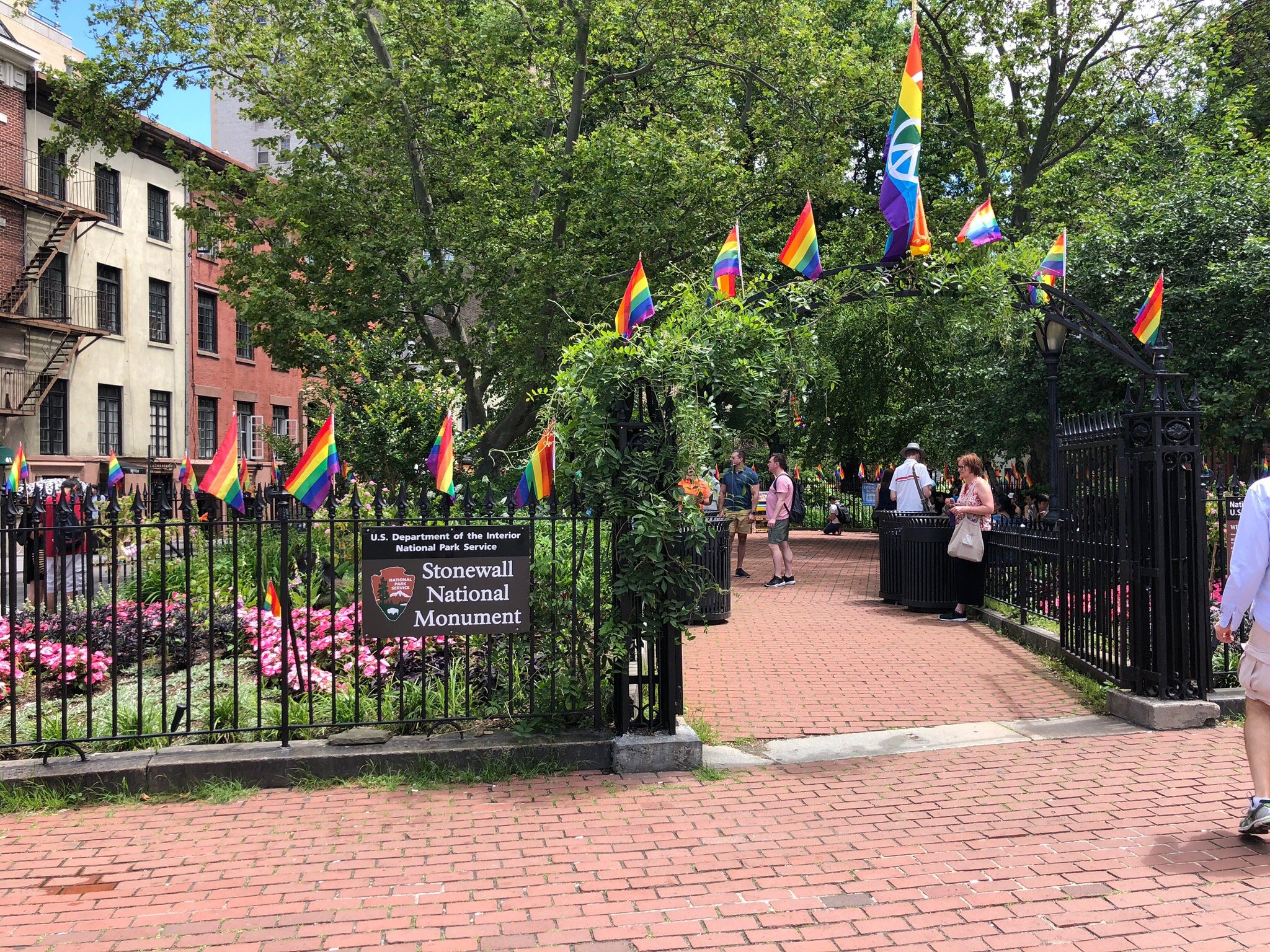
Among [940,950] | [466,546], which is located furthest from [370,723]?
[940,950]

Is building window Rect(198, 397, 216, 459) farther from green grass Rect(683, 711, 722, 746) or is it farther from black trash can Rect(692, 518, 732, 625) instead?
green grass Rect(683, 711, 722, 746)

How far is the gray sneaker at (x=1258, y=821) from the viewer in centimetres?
448

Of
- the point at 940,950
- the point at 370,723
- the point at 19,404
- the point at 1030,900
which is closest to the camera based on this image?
the point at 940,950

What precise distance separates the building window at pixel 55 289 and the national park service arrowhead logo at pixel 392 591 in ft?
94.3

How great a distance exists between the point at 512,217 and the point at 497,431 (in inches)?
155

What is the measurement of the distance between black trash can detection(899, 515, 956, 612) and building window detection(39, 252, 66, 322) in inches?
1092

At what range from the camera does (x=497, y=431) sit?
1809cm

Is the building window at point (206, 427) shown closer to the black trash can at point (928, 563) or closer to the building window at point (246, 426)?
the building window at point (246, 426)

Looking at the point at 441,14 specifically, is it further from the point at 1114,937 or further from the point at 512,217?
the point at 1114,937

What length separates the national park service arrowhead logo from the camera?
19.2 ft

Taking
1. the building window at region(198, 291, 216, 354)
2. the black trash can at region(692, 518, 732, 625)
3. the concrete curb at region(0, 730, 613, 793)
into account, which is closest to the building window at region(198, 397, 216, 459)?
the building window at region(198, 291, 216, 354)

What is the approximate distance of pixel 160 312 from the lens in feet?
112

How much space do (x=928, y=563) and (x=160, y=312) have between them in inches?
1222

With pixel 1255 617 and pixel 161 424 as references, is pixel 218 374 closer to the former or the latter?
pixel 161 424
